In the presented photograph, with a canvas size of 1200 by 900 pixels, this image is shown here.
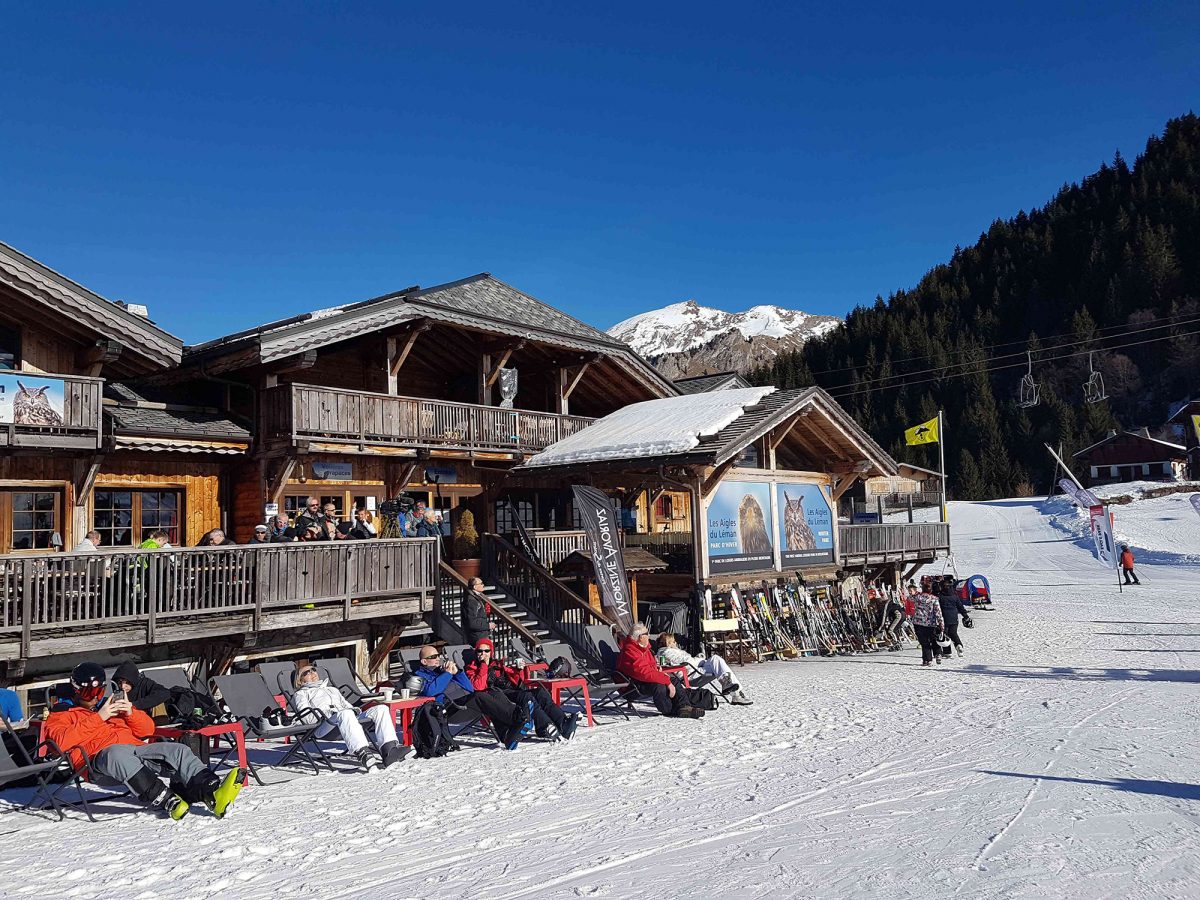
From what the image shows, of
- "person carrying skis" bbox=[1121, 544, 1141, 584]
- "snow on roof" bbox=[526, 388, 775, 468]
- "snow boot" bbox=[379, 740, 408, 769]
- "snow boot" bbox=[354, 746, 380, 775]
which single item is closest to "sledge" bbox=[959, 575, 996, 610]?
"person carrying skis" bbox=[1121, 544, 1141, 584]

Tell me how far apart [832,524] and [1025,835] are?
1542 centimetres

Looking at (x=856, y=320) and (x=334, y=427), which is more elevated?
(x=856, y=320)

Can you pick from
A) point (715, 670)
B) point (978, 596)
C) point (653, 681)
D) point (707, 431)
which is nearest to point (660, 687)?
point (653, 681)

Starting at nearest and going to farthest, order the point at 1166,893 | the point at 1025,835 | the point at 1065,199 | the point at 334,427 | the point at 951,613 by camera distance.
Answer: the point at 1166,893 → the point at 1025,835 → the point at 334,427 → the point at 951,613 → the point at 1065,199

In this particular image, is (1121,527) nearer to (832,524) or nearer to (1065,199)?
(832,524)

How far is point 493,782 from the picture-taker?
8.17m

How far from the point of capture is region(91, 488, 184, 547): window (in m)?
14.3

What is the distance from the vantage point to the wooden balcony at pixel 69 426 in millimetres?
11945

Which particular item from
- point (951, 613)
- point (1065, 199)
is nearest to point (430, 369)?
point (951, 613)

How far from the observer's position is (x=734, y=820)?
21.9 ft

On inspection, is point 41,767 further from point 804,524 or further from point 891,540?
point 891,540

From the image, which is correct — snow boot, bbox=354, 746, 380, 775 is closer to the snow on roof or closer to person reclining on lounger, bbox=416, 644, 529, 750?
person reclining on lounger, bbox=416, 644, 529, 750

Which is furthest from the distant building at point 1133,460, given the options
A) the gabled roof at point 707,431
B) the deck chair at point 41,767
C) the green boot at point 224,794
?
the deck chair at point 41,767

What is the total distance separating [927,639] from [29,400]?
14.3 m
